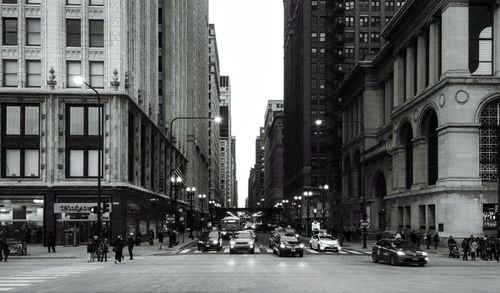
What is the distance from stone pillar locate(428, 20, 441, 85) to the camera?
189 feet

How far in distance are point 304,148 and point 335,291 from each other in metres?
120

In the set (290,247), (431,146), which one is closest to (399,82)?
(431,146)

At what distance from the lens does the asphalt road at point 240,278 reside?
2208cm

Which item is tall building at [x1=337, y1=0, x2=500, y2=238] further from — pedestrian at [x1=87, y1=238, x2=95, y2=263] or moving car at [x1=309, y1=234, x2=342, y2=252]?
pedestrian at [x1=87, y1=238, x2=95, y2=263]

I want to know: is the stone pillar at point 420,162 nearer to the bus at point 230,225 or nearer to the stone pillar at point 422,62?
the stone pillar at point 422,62

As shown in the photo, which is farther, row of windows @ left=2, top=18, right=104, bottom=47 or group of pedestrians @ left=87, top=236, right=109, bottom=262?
row of windows @ left=2, top=18, right=104, bottom=47

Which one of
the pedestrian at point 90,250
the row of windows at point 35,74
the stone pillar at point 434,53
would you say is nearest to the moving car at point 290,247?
the pedestrian at point 90,250

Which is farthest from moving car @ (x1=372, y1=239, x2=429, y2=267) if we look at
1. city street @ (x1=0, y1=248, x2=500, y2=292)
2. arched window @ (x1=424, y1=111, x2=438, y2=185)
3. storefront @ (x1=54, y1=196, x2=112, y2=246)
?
storefront @ (x1=54, y1=196, x2=112, y2=246)

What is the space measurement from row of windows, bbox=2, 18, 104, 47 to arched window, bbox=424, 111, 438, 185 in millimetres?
31325

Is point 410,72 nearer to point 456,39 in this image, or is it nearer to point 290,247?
point 456,39

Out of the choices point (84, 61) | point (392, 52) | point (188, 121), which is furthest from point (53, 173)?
point (188, 121)

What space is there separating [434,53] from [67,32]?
109 ft

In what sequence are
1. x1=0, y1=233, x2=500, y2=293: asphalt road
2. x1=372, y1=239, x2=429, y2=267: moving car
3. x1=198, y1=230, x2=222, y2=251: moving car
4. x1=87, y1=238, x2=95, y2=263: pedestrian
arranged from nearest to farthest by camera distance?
x1=0, y1=233, x2=500, y2=293: asphalt road < x1=372, y1=239, x2=429, y2=267: moving car < x1=87, y1=238, x2=95, y2=263: pedestrian < x1=198, y1=230, x2=222, y2=251: moving car

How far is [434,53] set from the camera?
58500mm
